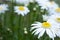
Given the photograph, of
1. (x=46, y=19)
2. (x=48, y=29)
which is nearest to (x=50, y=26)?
(x=48, y=29)

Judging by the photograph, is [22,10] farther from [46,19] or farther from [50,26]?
[50,26]

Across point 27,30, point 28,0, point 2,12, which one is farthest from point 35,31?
point 28,0

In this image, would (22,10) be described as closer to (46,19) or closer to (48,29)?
(46,19)

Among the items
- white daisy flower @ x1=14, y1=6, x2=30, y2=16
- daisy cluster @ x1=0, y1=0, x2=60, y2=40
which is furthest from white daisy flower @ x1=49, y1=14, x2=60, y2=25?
white daisy flower @ x1=14, y1=6, x2=30, y2=16

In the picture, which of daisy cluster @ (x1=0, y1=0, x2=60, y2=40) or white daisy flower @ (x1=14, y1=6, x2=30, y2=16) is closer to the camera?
daisy cluster @ (x1=0, y1=0, x2=60, y2=40)

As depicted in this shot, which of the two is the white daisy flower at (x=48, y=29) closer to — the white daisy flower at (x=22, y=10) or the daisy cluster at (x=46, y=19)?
the daisy cluster at (x=46, y=19)

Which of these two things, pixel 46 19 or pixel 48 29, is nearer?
pixel 48 29

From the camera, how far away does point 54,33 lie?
0.82 meters

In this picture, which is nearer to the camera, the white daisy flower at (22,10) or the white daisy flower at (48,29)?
the white daisy flower at (48,29)

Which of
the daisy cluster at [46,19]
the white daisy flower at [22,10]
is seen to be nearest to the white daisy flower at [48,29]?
the daisy cluster at [46,19]

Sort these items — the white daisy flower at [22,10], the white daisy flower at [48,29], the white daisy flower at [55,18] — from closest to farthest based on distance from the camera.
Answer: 1. the white daisy flower at [48,29]
2. the white daisy flower at [55,18]
3. the white daisy flower at [22,10]

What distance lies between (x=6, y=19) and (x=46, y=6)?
0.66ft

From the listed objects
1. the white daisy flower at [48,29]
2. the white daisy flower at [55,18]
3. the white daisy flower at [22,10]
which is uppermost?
the white daisy flower at [22,10]

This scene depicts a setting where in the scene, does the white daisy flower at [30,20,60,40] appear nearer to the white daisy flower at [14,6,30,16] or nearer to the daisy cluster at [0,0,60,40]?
the daisy cluster at [0,0,60,40]
